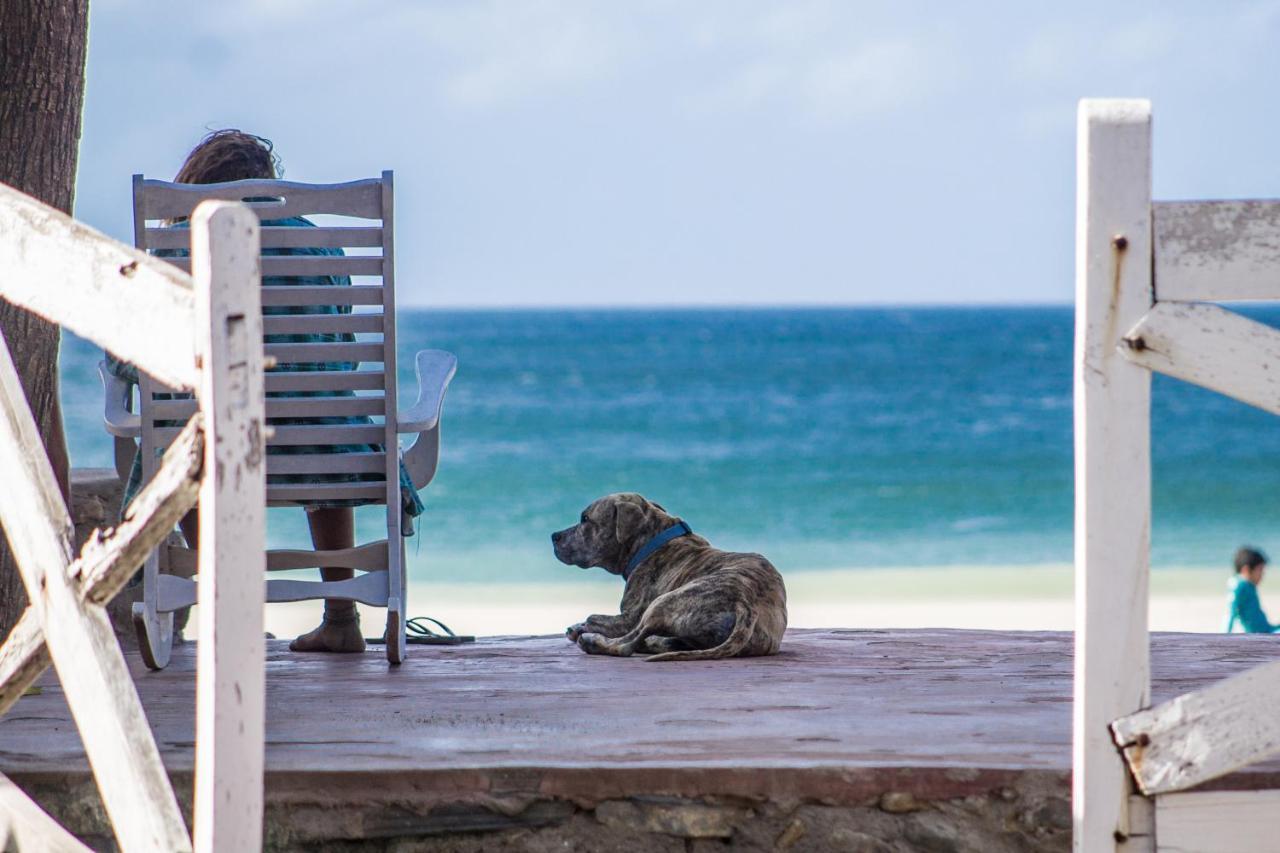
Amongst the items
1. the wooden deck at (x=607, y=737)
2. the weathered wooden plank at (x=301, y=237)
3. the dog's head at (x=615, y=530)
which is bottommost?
the wooden deck at (x=607, y=737)

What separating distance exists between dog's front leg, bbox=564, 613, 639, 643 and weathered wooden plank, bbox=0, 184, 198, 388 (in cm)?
259

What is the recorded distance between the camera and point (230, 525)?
1753 millimetres

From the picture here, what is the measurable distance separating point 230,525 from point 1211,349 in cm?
→ 147

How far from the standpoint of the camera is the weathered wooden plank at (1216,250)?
2.12 metres

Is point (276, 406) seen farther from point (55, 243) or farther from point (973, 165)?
point (973, 165)

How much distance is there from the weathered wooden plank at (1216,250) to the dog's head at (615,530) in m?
2.89

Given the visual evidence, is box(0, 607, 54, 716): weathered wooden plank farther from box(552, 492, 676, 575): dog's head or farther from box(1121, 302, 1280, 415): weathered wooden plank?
box(552, 492, 676, 575): dog's head

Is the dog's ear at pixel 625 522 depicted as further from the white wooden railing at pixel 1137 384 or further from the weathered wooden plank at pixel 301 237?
the white wooden railing at pixel 1137 384

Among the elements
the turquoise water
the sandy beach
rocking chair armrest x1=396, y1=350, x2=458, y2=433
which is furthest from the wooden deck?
the turquoise water

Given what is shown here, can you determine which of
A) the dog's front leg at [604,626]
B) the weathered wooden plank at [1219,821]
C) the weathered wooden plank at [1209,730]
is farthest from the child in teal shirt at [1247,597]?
the weathered wooden plank at [1209,730]

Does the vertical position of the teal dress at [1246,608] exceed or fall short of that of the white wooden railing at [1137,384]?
it falls short

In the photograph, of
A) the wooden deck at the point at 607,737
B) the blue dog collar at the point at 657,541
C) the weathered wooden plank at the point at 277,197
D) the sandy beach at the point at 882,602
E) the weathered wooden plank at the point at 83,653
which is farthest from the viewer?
the sandy beach at the point at 882,602

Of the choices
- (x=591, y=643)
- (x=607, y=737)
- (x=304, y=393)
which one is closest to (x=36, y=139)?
(x=304, y=393)

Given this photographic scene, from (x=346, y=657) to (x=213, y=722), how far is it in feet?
7.79
